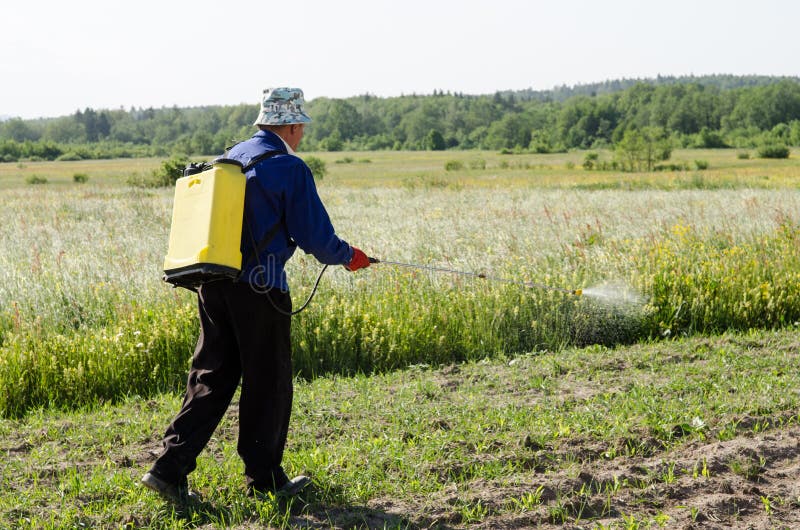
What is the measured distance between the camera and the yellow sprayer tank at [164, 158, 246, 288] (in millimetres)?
4039

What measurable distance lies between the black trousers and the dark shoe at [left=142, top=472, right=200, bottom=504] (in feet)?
0.12

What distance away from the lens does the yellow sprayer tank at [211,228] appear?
404 cm

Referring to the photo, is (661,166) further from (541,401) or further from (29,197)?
(541,401)

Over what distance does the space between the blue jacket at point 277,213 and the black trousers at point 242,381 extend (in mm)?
127

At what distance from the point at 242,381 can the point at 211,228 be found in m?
0.87

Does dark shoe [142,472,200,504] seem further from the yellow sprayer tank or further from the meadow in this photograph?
the yellow sprayer tank

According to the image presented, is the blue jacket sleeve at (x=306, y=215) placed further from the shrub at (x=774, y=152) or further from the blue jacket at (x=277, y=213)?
the shrub at (x=774, y=152)

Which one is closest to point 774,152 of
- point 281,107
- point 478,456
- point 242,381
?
point 478,456

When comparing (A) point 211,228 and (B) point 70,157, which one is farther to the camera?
(B) point 70,157

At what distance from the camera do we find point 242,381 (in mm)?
4309

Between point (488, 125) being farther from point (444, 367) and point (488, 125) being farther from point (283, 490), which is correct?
point (283, 490)

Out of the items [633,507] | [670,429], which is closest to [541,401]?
[670,429]

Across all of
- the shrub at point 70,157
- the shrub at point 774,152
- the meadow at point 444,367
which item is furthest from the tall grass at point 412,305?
the shrub at point 70,157

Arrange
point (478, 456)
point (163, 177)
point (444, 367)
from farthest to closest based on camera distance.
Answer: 1. point (163, 177)
2. point (444, 367)
3. point (478, 456)
